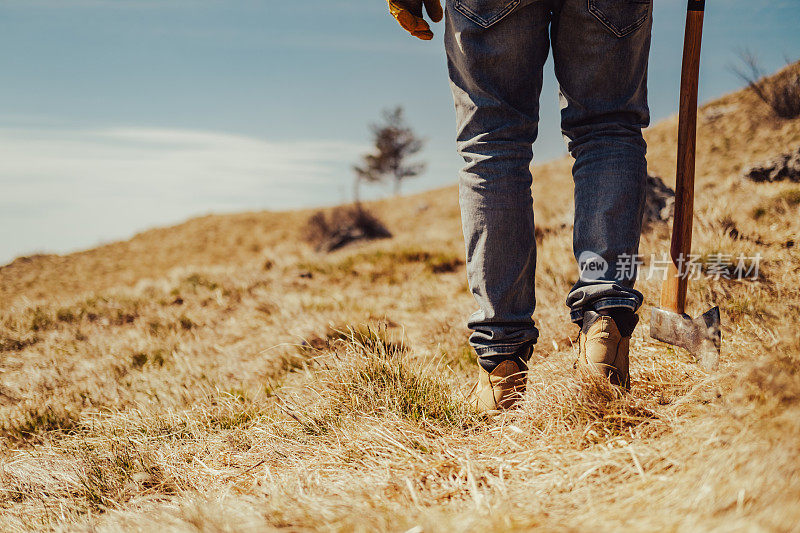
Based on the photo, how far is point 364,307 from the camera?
3.37 meters

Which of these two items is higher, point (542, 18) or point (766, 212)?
point (542, 18)

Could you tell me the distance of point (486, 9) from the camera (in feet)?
4.49

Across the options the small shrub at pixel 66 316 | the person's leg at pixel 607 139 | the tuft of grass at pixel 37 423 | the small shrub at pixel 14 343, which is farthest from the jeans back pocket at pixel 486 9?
the small shrub at pixel 66 316

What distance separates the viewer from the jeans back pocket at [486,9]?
1350 mm

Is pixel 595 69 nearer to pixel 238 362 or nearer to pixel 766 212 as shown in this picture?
pixel 238 362

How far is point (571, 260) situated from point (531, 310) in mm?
2208

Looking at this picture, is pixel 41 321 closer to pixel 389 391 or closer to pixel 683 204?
pixel 389 391

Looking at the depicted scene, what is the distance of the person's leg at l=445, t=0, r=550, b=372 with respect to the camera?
141cm

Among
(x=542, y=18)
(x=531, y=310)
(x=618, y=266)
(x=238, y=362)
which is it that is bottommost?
(x=238, y=362)

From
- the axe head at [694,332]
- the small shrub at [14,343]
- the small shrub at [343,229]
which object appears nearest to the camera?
the axe head at [694,332]

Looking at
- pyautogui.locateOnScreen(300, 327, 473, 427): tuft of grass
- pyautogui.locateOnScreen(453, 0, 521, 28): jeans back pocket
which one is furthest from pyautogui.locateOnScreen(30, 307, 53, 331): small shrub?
pyautogui.locateOnScreen(453, 0, 521, 28): jeans back pocket

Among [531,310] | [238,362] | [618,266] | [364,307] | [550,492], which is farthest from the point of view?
[364,307]

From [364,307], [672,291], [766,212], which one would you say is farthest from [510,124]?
[766,212]

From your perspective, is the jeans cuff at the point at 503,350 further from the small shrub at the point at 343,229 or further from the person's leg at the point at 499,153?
the small shrub at the point at 343,229
